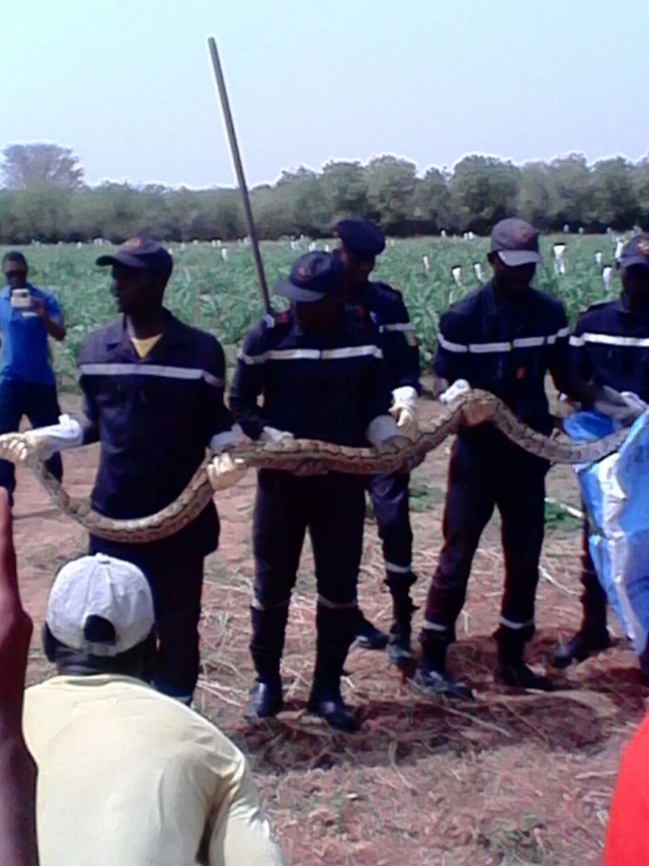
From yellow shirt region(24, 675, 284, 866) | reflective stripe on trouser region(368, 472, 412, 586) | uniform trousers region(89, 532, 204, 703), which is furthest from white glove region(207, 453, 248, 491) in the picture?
yellow shirt region(24, 675, 284, 866)

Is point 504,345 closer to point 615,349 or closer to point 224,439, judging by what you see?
point 615,349

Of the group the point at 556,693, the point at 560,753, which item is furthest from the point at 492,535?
the point at 560,753

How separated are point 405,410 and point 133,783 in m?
3.79

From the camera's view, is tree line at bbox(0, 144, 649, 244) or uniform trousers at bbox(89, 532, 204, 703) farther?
tree line at bbox(0, 144, 649, 244)

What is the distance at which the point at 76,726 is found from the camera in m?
2.19

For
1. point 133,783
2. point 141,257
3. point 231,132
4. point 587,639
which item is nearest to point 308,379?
point 141,257

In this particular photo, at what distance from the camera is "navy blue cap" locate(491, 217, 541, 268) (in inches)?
215

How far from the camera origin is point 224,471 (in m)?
4.83

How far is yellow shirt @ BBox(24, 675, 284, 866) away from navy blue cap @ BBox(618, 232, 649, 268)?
4019mm

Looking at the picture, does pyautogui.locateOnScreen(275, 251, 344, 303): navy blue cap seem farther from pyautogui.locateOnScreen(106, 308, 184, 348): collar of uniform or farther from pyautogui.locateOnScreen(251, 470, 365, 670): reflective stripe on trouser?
pyautogui.locateOnScreen(251, 470, 365, 670): reflective stripe on trouser

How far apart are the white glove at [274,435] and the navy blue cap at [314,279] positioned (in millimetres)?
579

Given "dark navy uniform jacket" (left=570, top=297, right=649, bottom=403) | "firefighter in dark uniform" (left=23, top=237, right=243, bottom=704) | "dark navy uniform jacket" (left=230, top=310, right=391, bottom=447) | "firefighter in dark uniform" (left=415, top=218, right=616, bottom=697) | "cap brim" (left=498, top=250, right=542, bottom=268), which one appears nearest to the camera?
"firefighter in dark uniform" (left=23, top=237, right=243, bottom=704)

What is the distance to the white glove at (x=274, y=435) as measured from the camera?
16.8ft

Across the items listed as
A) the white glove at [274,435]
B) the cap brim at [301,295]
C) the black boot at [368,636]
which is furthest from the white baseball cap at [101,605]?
the black boot at [368,636]
